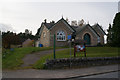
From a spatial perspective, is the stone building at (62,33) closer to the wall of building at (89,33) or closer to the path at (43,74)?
the wall of building at (89,33)

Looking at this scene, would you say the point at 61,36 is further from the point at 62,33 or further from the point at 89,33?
the point at 89,33

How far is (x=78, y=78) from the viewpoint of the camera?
7.25 meters

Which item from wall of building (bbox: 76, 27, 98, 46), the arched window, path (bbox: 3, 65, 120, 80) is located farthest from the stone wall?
wall of building (bbox: 76, 27, 98, 46)

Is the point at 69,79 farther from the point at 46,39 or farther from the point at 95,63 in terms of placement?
the point at 46,39

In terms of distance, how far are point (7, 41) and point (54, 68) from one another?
1341cm

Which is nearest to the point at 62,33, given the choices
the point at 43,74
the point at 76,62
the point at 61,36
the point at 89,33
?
the point at 61,36

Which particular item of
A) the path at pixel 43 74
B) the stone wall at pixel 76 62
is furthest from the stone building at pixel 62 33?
the path at pixel 43 74

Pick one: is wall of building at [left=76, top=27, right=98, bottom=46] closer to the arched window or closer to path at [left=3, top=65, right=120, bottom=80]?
the arched window

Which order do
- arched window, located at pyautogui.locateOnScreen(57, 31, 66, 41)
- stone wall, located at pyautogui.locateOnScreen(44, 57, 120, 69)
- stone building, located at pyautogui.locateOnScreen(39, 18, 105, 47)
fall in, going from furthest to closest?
arched window, located at pyautogui.locateOnScreen(57, 31, 66, 41), stone building, located at pyautogui.locateOnScreen(39, 18, 105, 47), stone wall, located at pyautogui.locateOnScreen(44, 57, 120, 69)

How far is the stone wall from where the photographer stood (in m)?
9.30

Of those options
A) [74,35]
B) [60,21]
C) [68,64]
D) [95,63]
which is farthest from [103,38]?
[68,64]

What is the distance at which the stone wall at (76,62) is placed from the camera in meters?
9.30

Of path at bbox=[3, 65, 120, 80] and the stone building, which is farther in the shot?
the stone building

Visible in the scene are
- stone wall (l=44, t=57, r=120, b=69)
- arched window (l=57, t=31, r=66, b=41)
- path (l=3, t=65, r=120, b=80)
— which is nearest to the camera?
path (l=3, t=65, r=120, b=80)
